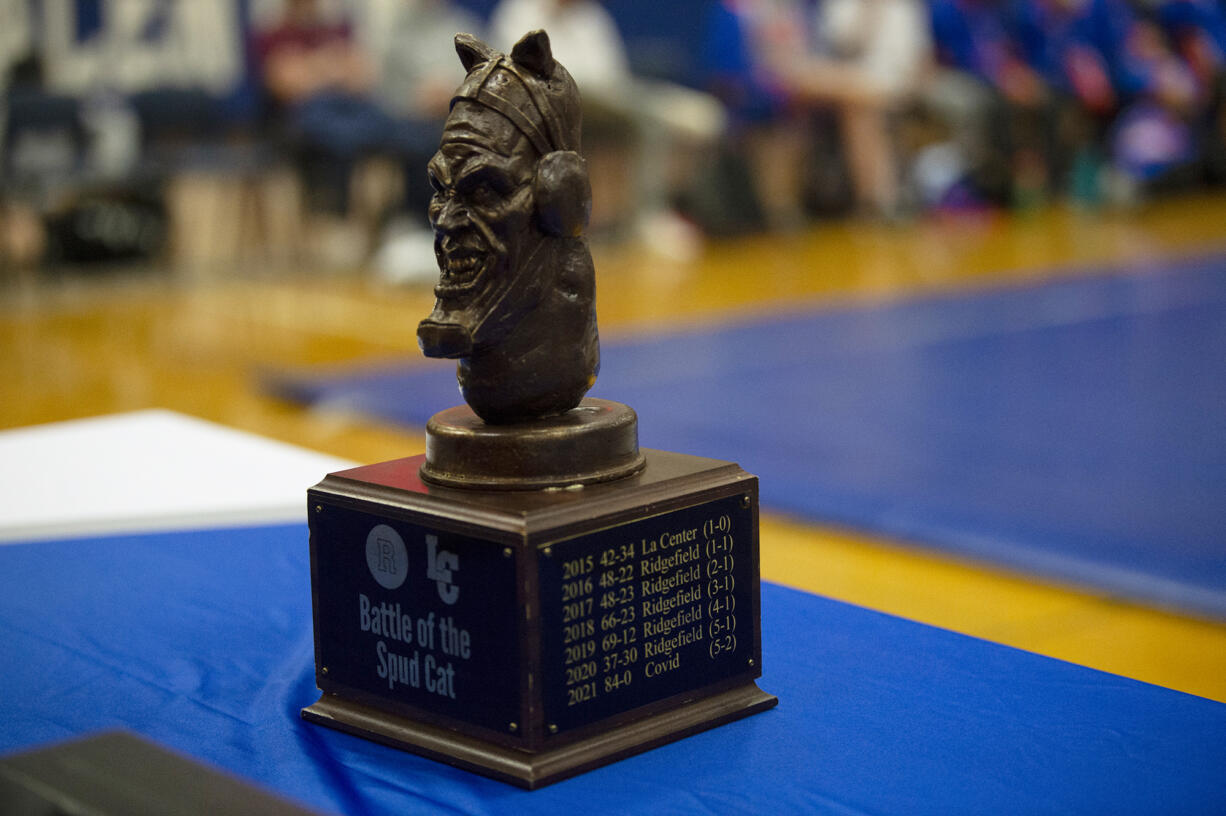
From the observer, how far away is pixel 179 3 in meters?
7.19

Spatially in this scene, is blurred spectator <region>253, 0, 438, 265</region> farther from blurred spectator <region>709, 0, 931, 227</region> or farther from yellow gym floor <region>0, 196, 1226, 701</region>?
blurred spectator <region>709, 0, 931, 227</region>

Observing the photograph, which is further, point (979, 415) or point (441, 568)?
point (979, 415)

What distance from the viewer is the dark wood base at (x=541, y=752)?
4.12ft

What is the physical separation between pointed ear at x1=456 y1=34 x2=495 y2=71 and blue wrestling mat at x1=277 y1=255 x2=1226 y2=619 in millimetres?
1355

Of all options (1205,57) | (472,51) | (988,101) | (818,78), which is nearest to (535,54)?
(472,51)

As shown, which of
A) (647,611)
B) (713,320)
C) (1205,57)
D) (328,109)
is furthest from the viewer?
(1205,57)

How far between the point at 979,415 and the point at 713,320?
70.1 inches

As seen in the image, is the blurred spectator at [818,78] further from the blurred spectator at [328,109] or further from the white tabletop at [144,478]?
the white tabletop at [144,478]

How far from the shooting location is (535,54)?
131 cm

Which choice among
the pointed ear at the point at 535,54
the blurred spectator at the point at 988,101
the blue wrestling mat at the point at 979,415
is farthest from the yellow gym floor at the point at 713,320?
the pointed ear at the point at 535,54

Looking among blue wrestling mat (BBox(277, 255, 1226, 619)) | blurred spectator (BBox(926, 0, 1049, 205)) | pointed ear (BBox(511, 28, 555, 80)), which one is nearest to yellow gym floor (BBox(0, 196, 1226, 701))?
blue wrestling mat (BBox(277, 255, 1226, 619))

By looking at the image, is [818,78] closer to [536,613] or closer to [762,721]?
[762,721]

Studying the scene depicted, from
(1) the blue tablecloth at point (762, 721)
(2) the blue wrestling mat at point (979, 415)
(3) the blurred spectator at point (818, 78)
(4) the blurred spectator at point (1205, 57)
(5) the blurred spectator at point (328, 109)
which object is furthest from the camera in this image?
(4) the blurred spectator at point (1205, 57)

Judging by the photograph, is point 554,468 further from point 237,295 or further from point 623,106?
point 623,106
